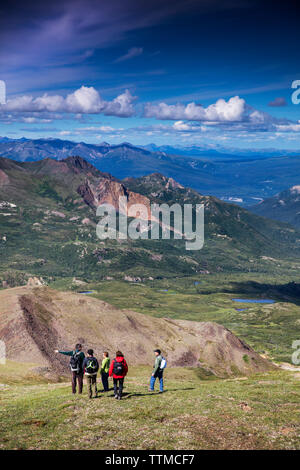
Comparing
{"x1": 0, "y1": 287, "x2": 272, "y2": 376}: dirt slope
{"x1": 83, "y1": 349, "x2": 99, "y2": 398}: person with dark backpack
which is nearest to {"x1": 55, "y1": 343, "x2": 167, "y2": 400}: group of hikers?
{"x1": 83, "y1": 349, "x2": 99, "y2": 398}: person with dark backpack

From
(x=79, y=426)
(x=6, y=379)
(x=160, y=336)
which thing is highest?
(x=79, y=426)

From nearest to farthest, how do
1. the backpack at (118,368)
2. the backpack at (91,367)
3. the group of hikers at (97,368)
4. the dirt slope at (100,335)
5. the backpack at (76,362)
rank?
1. the backpack at (118,368)
2. the group of hikers at (97,368)
3. the backpack at (91,367)
4. the backpack at (76,362)
5. the dirt slope at (100,335)

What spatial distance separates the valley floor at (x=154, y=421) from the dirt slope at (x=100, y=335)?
57149 millimetres

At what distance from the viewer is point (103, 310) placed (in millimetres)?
142875

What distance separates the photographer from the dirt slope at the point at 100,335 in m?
108

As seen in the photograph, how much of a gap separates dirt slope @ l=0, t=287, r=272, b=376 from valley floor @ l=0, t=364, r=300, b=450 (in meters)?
57.1

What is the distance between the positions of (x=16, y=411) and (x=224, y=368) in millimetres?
110022

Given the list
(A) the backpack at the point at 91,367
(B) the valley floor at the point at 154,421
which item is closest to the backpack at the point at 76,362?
(A) the backpack at the point at 91,367

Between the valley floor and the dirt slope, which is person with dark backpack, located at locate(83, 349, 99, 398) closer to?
the valley floor

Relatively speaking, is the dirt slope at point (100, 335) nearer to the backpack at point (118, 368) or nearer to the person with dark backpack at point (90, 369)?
the person with dark backpack at point (90, 369)

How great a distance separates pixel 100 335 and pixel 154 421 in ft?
303
